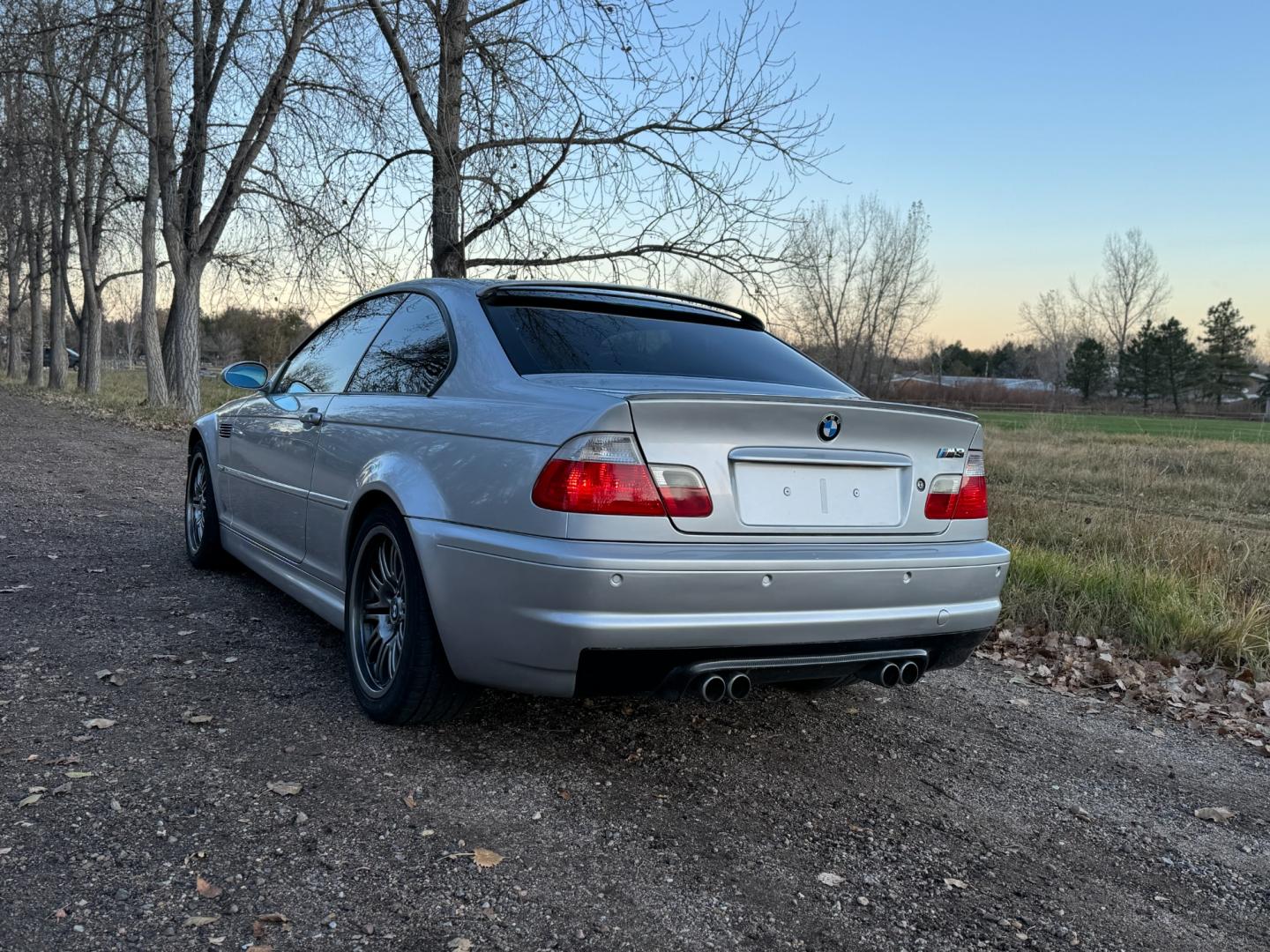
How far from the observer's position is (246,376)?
16.4ft

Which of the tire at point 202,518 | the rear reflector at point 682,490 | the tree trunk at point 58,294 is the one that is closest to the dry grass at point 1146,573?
the rear reflector at point 682,490

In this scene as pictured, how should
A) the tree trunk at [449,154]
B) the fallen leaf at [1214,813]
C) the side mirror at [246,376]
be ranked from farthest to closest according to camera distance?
the tree trunk at [449,154] < the side mirror at [246,376] < the fallen leaf at [1214,813]

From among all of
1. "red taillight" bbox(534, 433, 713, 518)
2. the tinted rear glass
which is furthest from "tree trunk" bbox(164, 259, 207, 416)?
"red taillight" bbox(534, 433, 713, 518)

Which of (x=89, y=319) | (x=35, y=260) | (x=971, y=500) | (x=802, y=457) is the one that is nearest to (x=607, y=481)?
(x=802, y=457)

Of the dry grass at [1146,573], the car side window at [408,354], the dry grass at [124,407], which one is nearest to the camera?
the car side window at [408,354]

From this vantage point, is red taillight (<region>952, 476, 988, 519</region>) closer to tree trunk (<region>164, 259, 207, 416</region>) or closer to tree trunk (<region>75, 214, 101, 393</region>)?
tree trunk (<region>164, 259, 207, 416</region>)

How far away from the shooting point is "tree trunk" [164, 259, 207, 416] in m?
17.5

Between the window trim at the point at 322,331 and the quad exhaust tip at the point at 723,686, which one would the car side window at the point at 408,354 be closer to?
the window trim at the point at 322,331

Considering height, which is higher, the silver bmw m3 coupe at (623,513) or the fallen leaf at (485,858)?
the silver bmw m3 coupe at (623,513)

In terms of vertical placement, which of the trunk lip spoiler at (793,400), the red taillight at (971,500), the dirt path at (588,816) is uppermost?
the trunk lip spoiler at (793,400)

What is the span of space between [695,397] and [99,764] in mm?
2064

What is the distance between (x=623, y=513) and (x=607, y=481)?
96mm

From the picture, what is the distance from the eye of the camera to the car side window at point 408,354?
3.48 meters

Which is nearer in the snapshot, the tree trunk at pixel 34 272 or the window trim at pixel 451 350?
the window trim at pixel 451 350
